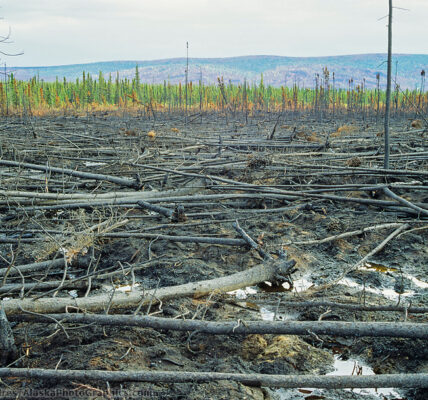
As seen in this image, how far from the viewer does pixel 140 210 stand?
719cm

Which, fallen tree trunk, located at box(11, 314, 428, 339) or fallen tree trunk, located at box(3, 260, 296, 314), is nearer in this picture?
fallen tree trunk, located at box(11, 314, 428, 339)

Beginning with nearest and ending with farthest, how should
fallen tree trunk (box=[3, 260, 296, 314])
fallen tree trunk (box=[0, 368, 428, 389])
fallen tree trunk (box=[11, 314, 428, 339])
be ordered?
fallen tree trunk (box=[0, 368, 428, 389])
fallen tree trunk (box=[11, 314, 428, 339])
fallen tree trunk (box=[3, 260, 296, 314])

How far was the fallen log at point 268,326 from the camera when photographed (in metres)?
2.99

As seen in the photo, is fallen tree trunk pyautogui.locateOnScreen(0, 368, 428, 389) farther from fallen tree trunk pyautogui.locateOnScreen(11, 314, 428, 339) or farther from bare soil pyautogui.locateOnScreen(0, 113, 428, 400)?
fallen tree trunk pyautogui.locateOnScreen(11, 314, 428, 339)

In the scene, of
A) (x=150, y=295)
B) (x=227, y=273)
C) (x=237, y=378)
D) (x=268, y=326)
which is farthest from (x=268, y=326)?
(x=227, y=273)

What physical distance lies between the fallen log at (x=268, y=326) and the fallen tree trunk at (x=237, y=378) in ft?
1.57

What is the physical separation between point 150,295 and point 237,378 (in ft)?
4.57

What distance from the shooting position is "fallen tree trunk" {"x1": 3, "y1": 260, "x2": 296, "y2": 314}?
342cm

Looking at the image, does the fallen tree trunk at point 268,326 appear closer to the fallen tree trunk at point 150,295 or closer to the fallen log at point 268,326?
the fallen log at point 268,326

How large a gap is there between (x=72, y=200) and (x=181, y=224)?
1.85m

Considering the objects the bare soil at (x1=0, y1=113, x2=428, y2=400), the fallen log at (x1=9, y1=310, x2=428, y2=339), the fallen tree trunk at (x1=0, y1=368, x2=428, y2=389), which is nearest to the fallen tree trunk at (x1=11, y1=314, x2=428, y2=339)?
the fallen log at (x1=9, y1=310, x2=428, y2=339)

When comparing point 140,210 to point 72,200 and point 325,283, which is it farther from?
point 325,283

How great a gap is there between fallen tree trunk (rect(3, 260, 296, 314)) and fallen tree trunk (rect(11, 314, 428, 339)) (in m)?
0.16

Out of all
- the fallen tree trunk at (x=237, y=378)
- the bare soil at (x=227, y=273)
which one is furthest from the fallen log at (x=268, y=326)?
the fallen tree trunk at (x=237, y=378)
